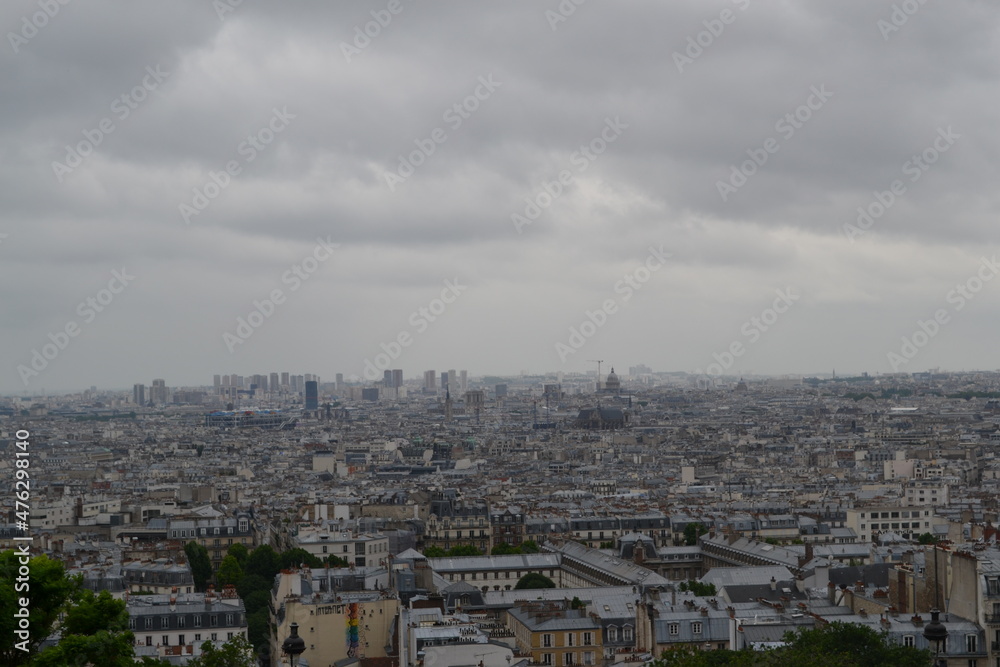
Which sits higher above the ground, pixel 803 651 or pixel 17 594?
pixel 17 594

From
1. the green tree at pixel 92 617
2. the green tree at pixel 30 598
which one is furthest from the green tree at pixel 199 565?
the green tree at pixel 30 598

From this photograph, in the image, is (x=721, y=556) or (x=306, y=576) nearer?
(x=306, y=576)

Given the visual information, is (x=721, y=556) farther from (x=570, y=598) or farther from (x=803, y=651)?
(x=803, y=651)

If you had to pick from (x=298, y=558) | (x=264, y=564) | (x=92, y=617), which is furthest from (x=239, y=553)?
(x=92, y=617)

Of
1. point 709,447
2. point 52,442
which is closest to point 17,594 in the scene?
point 709,447

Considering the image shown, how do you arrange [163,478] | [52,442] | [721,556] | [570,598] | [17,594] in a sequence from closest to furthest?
[17,594]
[570,598]
[721,556]
[163,478]
[52,442]

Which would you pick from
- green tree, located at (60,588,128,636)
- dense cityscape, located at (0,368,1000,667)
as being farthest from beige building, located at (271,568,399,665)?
green tree, located at (60,588,128,636)

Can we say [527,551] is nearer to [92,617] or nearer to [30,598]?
[92,617]

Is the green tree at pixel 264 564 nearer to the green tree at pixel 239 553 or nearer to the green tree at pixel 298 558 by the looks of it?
the green tree at pixel 298 558
